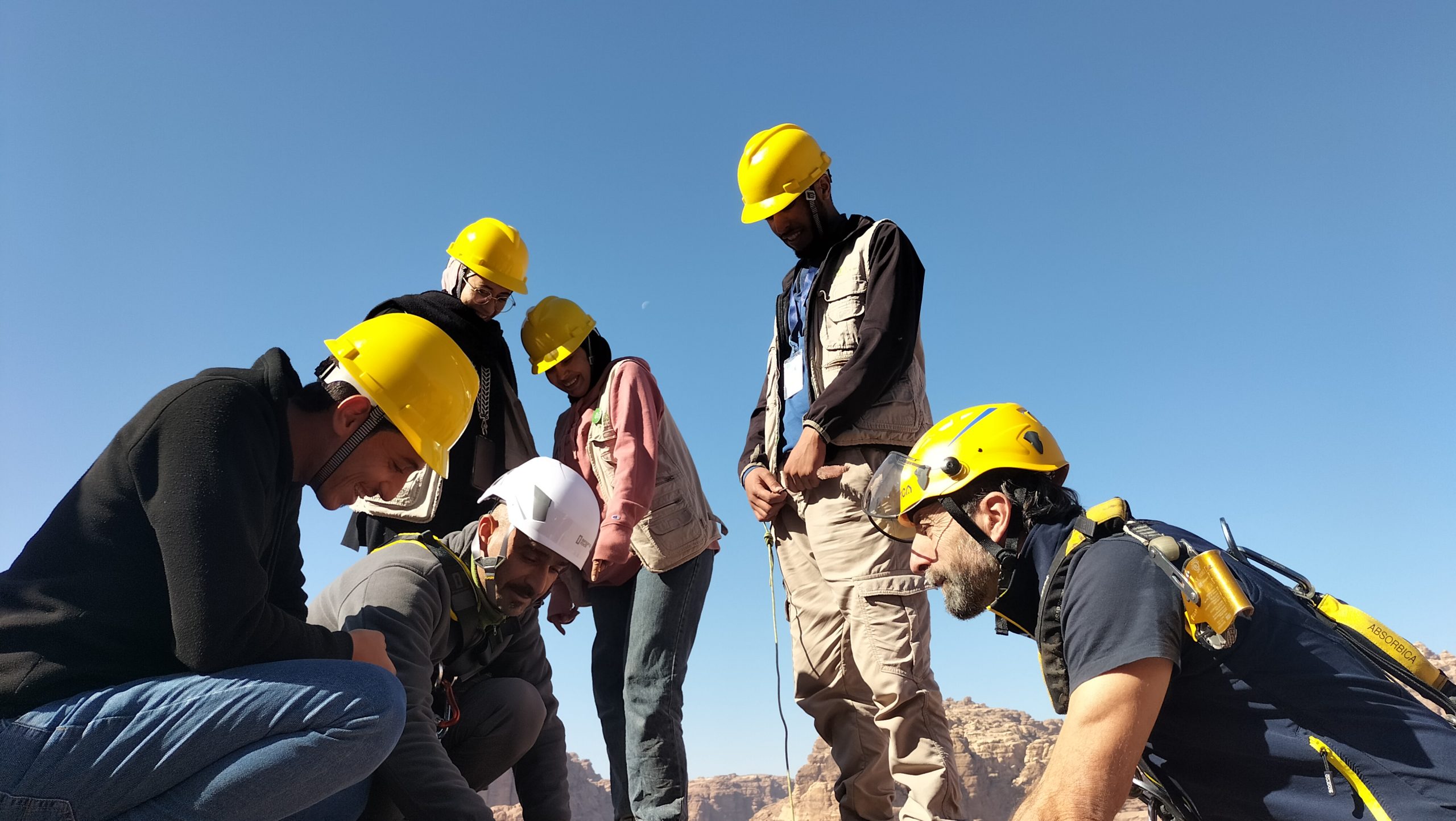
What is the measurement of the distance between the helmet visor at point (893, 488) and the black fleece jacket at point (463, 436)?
216 centimetres

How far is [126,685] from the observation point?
2.79 m

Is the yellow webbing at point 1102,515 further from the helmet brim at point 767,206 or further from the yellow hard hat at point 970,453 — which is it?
the helmet brim at point 767,206

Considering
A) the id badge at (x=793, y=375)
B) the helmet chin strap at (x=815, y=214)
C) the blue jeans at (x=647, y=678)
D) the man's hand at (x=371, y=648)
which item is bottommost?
the blue jeans at (x=647, y=678)

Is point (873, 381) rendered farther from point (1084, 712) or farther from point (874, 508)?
point (1084, 712)

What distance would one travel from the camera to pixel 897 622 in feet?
15.2

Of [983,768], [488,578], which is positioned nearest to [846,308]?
[488,578]

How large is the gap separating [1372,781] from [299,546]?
332 cm

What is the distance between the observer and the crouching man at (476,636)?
11.7 feet

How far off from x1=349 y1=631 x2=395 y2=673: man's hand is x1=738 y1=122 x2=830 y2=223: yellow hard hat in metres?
3.37

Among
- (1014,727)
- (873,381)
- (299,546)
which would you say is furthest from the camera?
(1014,727)

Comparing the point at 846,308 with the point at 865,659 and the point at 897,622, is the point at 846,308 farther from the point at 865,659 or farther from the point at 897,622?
the point at 865,659

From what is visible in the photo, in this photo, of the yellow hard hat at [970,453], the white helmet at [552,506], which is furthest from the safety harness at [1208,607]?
the white helmet at [552,506]

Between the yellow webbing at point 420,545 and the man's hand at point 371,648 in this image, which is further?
the yellow webbing at point 420,545

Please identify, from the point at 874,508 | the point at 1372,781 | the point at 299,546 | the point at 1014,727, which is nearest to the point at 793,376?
the point at 874,508
